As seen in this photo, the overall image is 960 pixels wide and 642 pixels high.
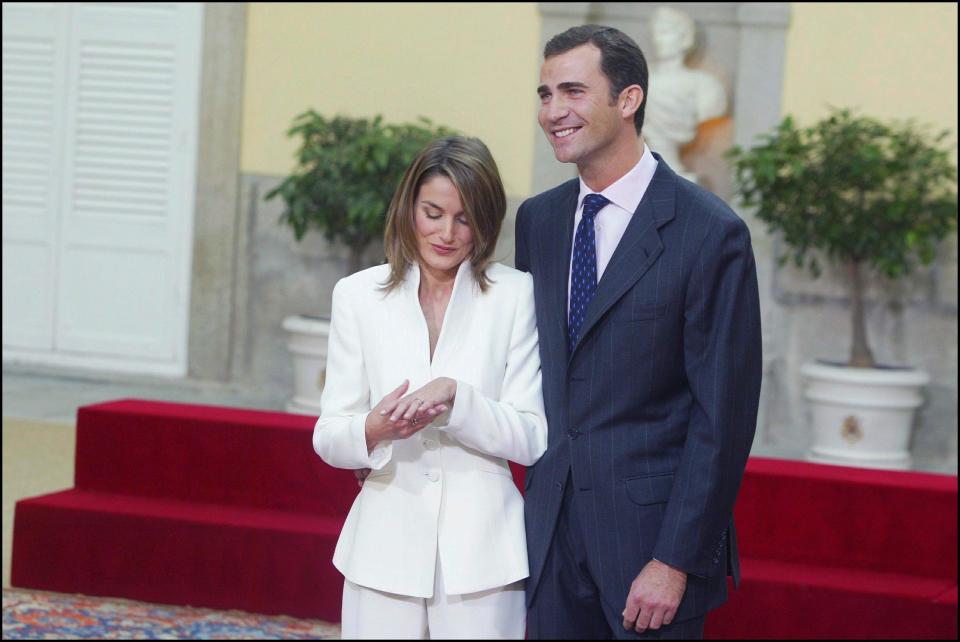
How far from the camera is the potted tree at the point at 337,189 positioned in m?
6.50

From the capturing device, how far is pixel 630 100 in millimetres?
2322

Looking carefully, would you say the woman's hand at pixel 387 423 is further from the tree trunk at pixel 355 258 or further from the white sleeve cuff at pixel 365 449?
the tree trunk at pixel 355 258

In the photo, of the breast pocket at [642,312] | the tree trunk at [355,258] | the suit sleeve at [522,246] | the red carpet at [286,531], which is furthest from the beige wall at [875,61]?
the breast pocket at [642,312]

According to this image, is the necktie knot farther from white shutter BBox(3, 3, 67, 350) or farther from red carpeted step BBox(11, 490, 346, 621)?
white shutter BBox(3, 3, 67, 350)

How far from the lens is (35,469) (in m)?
5.73

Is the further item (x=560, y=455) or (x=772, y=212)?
(x=772, y=212)

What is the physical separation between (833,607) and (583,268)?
2.00m

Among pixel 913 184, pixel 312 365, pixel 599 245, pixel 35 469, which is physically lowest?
pixel 35 469

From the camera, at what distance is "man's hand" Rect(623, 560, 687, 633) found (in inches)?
88.1

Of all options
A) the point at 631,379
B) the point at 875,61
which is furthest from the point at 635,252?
→ the point at 875,61

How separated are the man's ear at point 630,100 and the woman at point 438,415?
0.86 ft

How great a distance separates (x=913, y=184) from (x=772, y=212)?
67 centimetres

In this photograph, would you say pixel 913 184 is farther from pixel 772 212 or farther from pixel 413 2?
pixel 413 2

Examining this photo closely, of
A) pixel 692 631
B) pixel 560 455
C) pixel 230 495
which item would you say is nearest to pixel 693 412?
pixel 560 455
